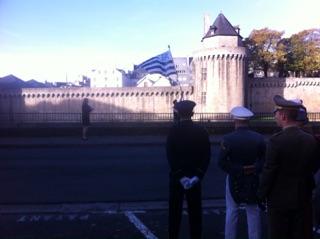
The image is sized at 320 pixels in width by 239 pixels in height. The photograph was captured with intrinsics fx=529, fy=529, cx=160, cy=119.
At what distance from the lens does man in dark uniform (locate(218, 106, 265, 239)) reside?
6.12 metres

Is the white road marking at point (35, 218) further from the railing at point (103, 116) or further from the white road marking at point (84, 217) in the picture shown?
the railing at point (103, 116)

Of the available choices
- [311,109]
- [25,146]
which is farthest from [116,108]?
[25,146]

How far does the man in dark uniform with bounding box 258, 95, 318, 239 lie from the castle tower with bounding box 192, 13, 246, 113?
57.0m

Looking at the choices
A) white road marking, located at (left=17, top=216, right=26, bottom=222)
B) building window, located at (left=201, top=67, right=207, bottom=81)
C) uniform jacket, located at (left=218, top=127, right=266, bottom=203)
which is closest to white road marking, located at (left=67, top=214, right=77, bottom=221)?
white road marking, located at (left=17, top=216, right=26, bottom=222)

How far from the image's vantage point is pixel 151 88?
6781 centimetres

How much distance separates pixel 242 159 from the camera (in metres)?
6.20

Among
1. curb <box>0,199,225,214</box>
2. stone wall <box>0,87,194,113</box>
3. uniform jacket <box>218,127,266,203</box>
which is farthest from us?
stone wall <box>0,87,194,113</box>

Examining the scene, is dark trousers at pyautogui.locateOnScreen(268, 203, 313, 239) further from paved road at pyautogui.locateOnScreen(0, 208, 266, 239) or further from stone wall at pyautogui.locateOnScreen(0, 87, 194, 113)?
stone wall at pyautogui.locateOnScreen(0, 87, 194, 113)

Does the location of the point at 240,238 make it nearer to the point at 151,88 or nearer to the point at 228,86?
the point at 228,86

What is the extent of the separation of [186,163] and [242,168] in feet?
2.44

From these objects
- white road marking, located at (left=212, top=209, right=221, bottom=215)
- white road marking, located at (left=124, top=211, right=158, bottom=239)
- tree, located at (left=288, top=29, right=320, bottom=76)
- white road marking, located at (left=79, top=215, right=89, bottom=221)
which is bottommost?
white road marking, located at (left=79, top=215, right=89, bottom=221)

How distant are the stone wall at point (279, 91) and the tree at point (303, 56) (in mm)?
10967

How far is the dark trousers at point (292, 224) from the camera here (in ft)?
15.5

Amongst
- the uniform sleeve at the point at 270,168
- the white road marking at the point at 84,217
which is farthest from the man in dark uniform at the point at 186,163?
the white road marking at the point at 84,217
